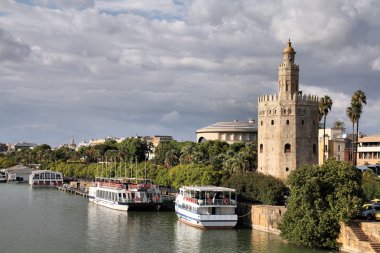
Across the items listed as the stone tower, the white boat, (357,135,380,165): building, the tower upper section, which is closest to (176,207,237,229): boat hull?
the white boat

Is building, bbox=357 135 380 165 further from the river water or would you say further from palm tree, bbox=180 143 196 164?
the river water

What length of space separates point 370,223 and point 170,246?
16260mm

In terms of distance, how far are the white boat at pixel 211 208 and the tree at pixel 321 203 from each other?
9.25 metres

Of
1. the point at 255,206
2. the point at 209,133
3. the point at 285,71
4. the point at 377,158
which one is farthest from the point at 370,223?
the point at 209,133

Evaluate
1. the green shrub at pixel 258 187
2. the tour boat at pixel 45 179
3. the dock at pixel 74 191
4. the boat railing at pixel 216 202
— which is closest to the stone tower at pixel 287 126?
the green shrub at pixel 258 187

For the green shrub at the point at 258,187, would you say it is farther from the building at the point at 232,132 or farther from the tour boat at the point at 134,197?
the building at the point at 232,132

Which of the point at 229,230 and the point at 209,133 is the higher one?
Answer: the point at 209,133

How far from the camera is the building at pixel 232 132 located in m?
164

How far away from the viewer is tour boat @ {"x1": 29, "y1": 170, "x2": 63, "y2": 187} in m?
136

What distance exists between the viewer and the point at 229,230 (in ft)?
180

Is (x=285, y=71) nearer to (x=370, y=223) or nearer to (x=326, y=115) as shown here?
(x=326, y=115)

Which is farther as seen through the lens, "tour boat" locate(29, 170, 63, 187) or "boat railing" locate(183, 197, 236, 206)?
"tour boat" locate(29, 170, 63, 187)

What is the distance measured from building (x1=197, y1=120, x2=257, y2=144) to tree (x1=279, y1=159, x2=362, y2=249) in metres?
115

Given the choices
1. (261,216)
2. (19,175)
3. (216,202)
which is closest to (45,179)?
(19,175)
